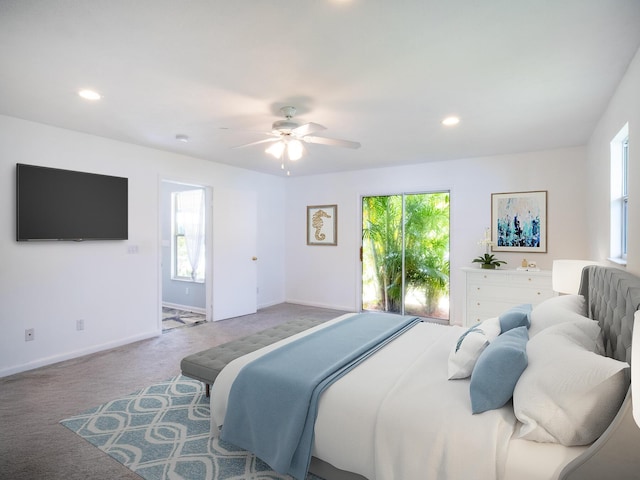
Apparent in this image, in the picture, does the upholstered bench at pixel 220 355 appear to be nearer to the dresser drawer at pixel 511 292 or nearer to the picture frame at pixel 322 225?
the dresser drawer at pixel 511 292

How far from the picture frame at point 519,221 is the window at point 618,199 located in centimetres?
176

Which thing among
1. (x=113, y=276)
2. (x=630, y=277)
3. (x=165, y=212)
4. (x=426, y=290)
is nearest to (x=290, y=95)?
A: (x=630, y=277)

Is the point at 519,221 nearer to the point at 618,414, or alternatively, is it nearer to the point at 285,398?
the point at 618,414

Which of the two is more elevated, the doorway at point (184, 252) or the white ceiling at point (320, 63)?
the white ceiling at point (320, 63)

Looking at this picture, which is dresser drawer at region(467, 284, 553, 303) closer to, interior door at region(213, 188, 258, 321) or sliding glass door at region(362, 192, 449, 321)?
sliding glass door at region(362, 192, 449, 321)

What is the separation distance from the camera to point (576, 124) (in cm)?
352

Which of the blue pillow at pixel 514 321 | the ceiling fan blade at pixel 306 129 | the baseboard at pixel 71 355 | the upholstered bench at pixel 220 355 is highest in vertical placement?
the ceiling fan blade at pixel 306 129

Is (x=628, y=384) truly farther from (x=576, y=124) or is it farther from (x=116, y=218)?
(x=116, y=218)

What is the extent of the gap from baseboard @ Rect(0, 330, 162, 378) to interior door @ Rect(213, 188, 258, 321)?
1.13 metres

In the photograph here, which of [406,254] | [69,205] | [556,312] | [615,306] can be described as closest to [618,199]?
[556,312]

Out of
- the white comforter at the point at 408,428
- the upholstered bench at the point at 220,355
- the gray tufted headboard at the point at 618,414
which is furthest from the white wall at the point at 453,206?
the white comforter at the point at 408,428

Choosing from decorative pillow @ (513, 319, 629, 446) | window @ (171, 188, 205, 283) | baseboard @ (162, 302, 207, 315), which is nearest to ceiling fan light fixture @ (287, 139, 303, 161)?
decorative pillow @ (513, 319, 629, 446)

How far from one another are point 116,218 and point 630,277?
4710 mm

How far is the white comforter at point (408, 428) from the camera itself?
1.41 meters
